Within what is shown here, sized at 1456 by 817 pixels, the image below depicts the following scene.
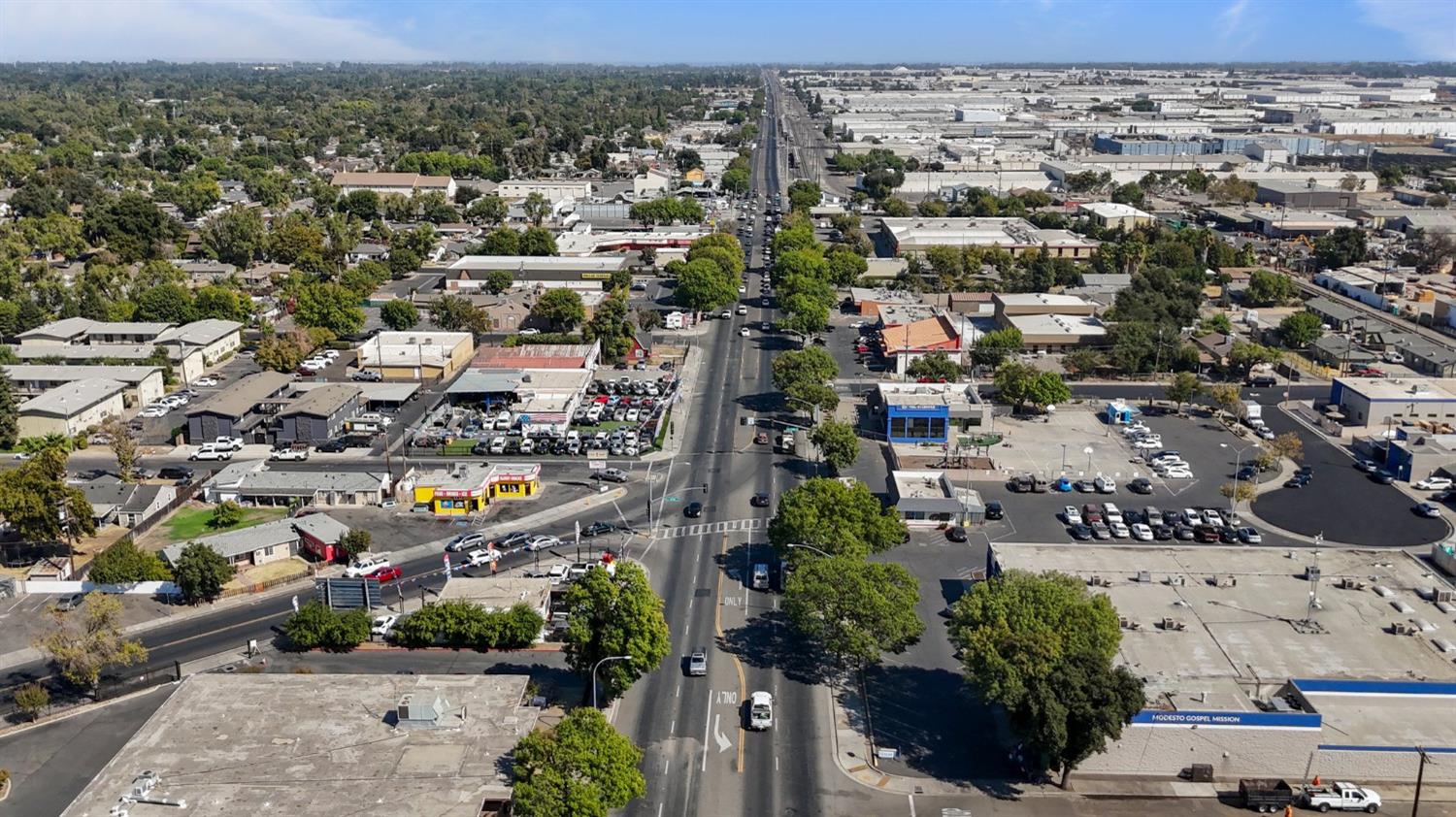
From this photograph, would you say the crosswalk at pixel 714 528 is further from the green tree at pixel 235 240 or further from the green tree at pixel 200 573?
the green tree at pixel 235 240

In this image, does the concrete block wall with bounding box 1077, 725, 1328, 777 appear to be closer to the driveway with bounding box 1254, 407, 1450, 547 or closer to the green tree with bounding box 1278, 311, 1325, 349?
the driveway with bounding box 1254, 407, 1450, 547

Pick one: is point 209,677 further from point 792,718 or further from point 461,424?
point 461,424

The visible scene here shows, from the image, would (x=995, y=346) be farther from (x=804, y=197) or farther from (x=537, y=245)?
(x=804, y=197)

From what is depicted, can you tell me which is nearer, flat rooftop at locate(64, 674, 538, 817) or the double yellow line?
flat rooftop at locate(64, 674, 538, 817)

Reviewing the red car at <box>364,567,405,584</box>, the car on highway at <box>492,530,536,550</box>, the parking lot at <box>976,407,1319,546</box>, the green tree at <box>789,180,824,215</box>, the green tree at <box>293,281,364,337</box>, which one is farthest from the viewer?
the green tree at <box>789,180,824,215</box>

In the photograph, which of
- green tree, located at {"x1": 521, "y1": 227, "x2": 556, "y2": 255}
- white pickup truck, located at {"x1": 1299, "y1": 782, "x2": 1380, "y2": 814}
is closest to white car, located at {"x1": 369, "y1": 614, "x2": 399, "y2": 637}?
white pickup truck, located at {"x1": 1299, "y1": 782, "x2": 1380, "y2": 814}

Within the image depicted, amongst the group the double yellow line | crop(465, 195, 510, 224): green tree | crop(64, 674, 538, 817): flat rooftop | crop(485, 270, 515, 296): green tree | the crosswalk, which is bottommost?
the double yellow line

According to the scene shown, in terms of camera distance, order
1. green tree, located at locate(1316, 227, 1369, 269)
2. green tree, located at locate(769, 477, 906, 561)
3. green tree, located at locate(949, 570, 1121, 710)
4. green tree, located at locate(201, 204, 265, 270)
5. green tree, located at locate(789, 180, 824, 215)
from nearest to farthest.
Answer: green tree, located at locate(949, 570, 1121, 710) < green tree, located at locate(769, 477, 906, 561) < green tree, located at locate(201, 204, 265, 270) < green tree, located at locate(1316, 227, 1369, 269) < green tree, located at locate(789, 180, 824, 215)
